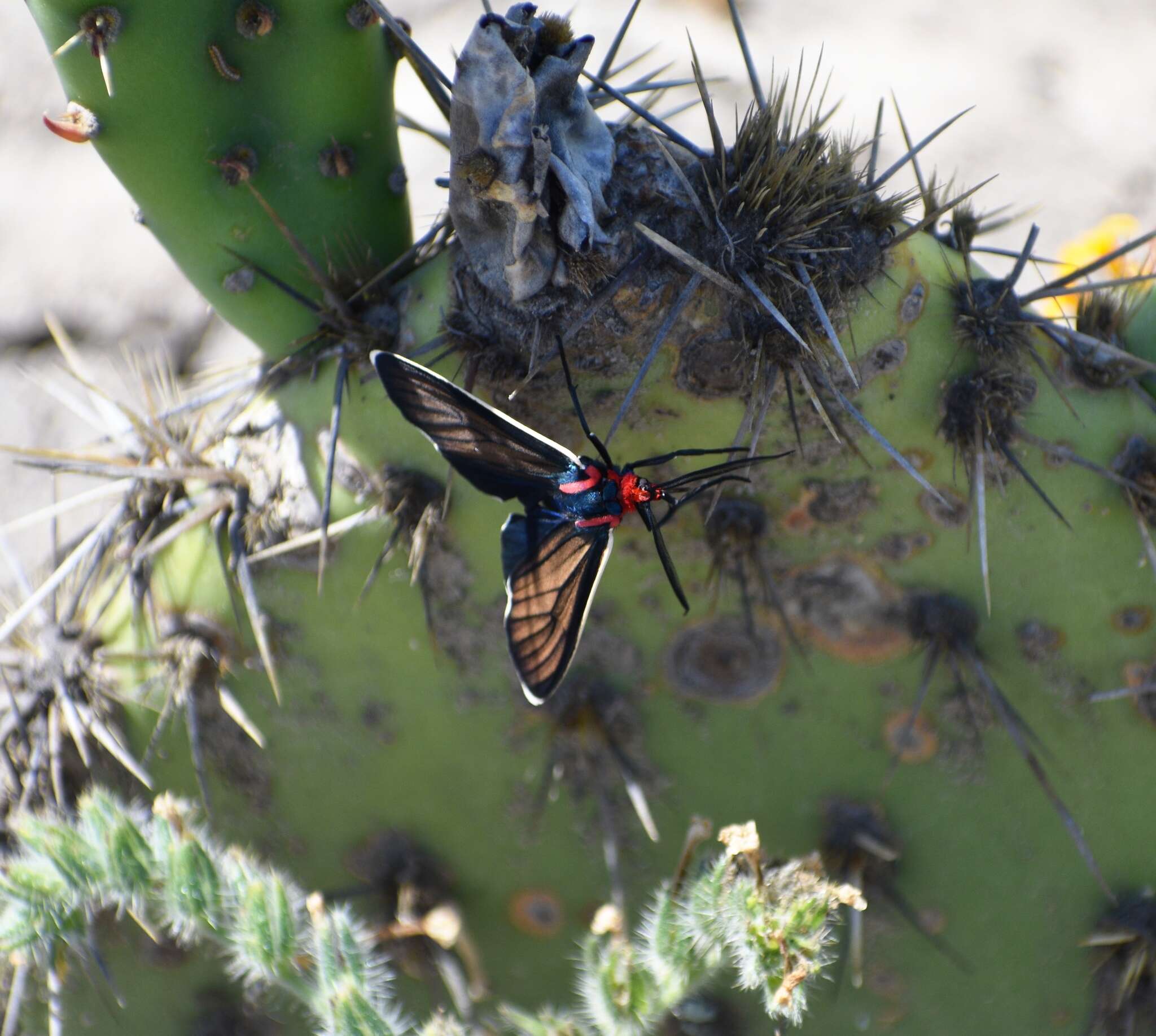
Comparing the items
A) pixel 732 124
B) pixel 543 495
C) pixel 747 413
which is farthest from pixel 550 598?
pixel 732 124

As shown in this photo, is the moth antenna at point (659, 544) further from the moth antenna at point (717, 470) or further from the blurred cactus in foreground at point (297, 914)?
the blurred cactus in foreground at point (297, 914)

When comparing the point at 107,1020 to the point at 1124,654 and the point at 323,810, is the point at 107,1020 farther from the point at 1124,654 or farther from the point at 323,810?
the point at 1124,654

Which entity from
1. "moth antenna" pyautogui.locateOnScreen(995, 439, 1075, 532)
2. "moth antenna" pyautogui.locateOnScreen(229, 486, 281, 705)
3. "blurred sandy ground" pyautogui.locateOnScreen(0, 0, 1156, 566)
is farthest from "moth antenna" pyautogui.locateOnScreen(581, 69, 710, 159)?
"blurred sandy ground" pyautogui.locateOnScreen(0, 0, 1156, 566)

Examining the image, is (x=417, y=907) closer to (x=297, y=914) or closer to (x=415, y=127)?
(x=297, y=914)

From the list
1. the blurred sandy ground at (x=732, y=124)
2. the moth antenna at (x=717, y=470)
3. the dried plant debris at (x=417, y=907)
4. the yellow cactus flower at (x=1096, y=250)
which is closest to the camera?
the moth antenna at (x=717, y=470)

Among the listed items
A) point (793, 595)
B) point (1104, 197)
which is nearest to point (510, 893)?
point (793, 595)

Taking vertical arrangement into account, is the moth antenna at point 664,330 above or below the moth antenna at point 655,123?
below

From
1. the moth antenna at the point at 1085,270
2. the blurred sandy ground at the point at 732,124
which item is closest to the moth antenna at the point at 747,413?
the moth antenna at the point at 1085,270
